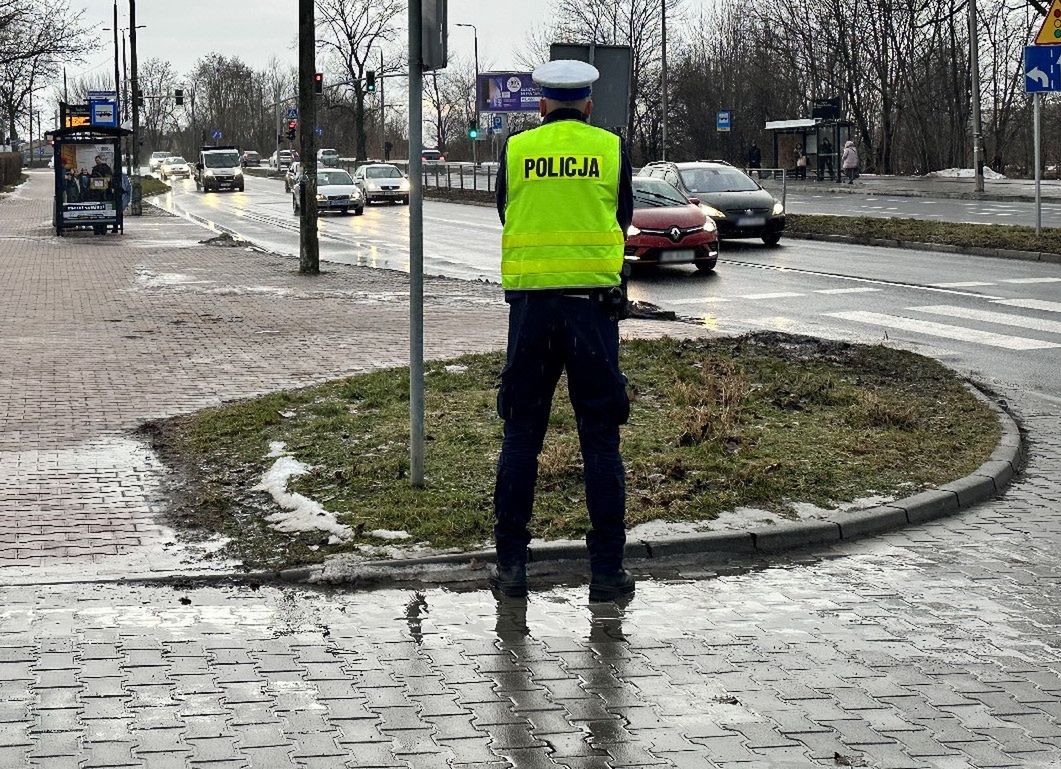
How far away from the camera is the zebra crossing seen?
14.2 metres

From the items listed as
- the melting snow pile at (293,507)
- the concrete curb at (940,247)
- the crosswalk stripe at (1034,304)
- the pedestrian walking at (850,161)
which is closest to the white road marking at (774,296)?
the crosswalk stripe at (1034,304)

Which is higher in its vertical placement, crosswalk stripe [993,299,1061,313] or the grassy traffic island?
crosswalk stripe [993,299,1061,313]

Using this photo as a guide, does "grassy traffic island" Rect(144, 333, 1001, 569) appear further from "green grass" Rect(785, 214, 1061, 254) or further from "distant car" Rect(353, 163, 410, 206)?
"distant car" Rect(353, 163, 410, 206)

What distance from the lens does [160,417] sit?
10.1 meters

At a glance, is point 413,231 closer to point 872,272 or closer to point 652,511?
point 652,511

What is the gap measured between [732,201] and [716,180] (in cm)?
74

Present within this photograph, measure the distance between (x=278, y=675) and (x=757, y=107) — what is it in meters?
75.6

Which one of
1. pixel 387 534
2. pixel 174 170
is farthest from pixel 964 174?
pixel 174 170

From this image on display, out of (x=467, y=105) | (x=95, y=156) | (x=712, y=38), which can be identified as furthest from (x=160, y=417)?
(x=467, y=105)

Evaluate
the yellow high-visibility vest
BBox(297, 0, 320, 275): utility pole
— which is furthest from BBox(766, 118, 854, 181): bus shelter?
the yellow high-visibility vest

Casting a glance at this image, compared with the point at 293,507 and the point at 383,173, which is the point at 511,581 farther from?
the point at 383,173

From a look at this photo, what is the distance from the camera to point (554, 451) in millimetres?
7914

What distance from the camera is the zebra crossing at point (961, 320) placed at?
14188 millimetres

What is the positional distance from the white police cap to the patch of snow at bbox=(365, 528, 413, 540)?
2048 millimetres
